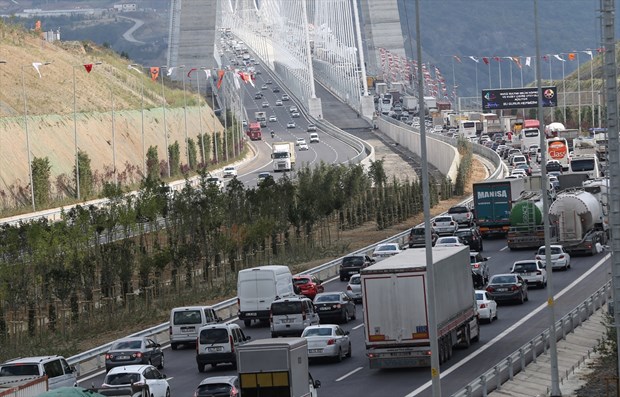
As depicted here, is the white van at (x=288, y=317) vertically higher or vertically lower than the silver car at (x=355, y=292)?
higher

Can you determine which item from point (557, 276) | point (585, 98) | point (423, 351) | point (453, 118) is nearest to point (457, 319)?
point (423, 351)

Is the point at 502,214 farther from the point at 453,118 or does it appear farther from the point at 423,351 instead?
the point at 453,118

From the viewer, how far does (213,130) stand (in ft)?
514

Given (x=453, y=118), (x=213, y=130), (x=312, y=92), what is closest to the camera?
(x=213, y=130)

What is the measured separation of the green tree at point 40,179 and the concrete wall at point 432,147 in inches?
1153

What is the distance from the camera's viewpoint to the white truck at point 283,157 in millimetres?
129625

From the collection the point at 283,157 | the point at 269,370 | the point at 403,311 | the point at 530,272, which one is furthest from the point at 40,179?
the point at 269,370

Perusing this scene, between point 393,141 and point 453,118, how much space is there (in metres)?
25.6

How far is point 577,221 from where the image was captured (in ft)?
214

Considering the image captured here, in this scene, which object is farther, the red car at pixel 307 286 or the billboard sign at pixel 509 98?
the billboard sign at pixel 509 98

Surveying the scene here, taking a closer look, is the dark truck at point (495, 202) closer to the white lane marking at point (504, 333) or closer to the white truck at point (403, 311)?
the white lane marking at point (504, 333)

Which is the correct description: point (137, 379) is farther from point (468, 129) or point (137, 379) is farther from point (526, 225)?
point (468, 129)

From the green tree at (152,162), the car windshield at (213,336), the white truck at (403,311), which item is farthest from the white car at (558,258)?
the green tree at (152,162)

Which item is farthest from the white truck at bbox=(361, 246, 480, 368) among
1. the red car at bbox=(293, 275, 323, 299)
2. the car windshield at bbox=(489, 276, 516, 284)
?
the red car at bbox=(293, 275, 323, 299)
